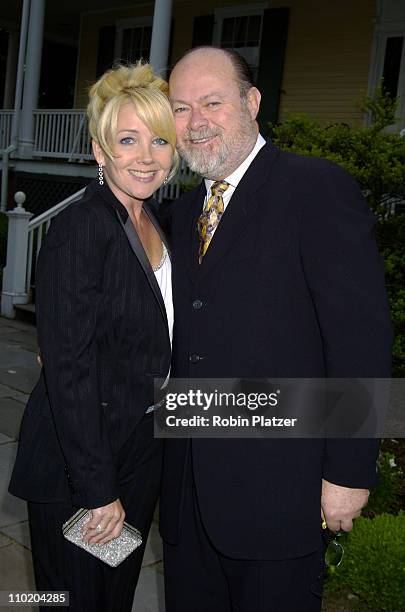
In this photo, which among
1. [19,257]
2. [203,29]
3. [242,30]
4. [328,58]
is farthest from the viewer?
[203,29]

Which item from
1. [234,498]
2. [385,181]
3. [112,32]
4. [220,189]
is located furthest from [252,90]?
[112,32]

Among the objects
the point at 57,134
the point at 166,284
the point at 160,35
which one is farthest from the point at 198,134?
the point at 57,134

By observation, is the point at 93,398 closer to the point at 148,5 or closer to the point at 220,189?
the point at 220,189

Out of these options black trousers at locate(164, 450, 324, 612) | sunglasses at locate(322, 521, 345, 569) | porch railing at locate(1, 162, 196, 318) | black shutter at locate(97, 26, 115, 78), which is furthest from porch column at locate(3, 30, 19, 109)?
sunglasses at locate(322, 521, 345, 569)

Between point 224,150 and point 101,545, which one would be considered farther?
point 224,150

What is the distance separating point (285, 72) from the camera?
12.2 m

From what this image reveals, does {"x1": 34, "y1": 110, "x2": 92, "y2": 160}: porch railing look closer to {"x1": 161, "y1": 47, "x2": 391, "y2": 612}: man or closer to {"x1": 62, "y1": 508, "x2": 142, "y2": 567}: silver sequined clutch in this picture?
{"x1": 161, "y1": 47, "x2": 391, "y2": 612}: man

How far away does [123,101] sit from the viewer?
2.18 metres

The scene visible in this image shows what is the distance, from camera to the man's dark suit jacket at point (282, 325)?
199cm

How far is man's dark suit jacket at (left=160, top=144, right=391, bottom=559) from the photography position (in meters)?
1.99

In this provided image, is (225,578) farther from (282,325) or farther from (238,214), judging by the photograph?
(238,214)

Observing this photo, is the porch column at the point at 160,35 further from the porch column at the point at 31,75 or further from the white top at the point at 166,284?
the white top at the point at 166,284

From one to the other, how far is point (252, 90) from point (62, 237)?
3.19 ft

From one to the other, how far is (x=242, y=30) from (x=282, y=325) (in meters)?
11.8
